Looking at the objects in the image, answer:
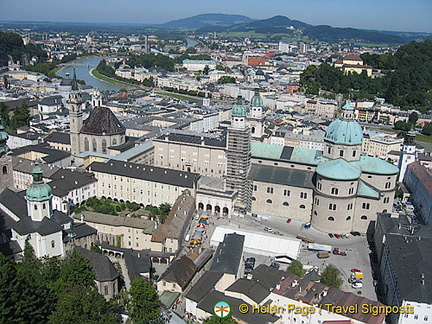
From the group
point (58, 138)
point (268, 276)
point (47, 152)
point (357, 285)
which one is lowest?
point (357, 285)

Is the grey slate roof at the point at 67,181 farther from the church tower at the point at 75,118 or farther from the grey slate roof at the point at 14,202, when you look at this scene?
the church tower at the point at 75,118

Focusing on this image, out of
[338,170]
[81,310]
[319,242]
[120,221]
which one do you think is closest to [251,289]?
[81,310]

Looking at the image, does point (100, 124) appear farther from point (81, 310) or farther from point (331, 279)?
point (81, 310)

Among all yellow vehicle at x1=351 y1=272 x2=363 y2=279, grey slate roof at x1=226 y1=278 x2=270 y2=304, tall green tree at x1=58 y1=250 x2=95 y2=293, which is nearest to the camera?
tall green tree at x1=58 y1=250 x2=95 y2=293

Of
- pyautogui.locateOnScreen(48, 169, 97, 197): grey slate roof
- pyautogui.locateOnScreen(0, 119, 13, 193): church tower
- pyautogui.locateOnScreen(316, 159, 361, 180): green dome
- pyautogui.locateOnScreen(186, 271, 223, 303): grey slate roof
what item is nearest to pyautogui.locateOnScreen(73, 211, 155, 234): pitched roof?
pyautogui.locateOnScreen(48, 169, 97, 197): grey slate roof

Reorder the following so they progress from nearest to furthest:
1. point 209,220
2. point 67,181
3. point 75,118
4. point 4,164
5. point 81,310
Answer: point 81,310, point 4,164, point 209,220, point 67,181, point 75,118

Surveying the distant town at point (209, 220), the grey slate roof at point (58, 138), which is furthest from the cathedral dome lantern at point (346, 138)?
the grey slate roof at point (58, 138)

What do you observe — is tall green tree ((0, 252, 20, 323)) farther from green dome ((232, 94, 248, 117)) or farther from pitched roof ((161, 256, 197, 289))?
green dome ((232, 94, 248, 117))
